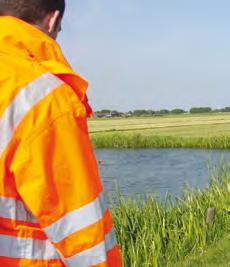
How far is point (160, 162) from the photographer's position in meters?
30.8

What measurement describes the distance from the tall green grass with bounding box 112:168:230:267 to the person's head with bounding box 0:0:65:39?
5006 millimetres

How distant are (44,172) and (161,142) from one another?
136 ft

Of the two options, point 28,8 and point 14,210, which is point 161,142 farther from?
point 14,210

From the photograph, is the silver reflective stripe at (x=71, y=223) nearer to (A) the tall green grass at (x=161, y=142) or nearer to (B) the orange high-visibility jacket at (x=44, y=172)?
(B) the orange high-visibility jacket at (x=44, y=172)

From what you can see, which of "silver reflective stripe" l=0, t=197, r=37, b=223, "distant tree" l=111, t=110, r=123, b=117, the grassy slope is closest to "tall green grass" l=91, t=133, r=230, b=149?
the grassy slope

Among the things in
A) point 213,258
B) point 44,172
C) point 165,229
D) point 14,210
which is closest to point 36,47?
point 44,172

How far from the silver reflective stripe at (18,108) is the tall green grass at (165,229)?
5.15 metres

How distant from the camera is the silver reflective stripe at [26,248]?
1592mm

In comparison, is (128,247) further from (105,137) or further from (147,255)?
(105,137)

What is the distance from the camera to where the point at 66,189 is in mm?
1544

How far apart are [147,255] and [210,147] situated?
3201cm

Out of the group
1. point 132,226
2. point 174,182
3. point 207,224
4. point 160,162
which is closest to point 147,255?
point 132,226

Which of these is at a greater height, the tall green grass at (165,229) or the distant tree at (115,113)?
the tall green grass at (165,229)

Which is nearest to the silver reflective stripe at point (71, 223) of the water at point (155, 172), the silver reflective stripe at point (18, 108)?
the silver reflective stripe at point (18, 108)
